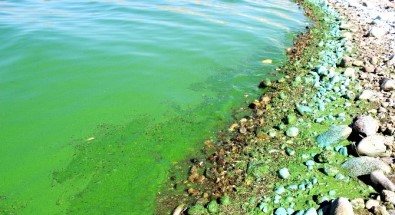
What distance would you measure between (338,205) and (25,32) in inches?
493

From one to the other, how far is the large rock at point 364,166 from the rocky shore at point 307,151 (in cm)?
2

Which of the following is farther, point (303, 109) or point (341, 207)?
point (303, 109)

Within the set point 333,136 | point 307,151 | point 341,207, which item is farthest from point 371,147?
point 341,207

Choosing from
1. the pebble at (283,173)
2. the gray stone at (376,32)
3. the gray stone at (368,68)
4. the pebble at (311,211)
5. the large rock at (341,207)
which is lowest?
the pebble at (283,173)

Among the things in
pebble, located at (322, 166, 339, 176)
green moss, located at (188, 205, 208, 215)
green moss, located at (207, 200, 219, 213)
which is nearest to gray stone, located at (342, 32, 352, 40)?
pebble, located at (322, 166, 339, 176)

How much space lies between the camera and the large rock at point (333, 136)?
294 inches

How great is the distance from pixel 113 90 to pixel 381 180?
7038 millimetres

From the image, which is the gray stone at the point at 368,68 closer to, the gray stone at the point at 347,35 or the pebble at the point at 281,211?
the gray stone at the point at 347,35

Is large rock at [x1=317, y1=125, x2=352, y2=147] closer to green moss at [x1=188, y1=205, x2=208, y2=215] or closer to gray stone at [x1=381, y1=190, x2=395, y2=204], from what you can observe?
gray stone at [x1=381, y1=190, x2=395, y2=204]

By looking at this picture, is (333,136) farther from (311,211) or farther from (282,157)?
(311,211)

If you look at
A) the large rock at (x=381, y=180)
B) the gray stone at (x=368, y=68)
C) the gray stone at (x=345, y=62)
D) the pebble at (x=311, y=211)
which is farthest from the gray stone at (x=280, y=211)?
the gray stone at (x=345, y=62)

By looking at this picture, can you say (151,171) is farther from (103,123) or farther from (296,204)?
(296,204)

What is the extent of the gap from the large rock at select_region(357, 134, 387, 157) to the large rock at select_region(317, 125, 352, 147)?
1.61ft

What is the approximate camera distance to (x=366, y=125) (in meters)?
7.46
